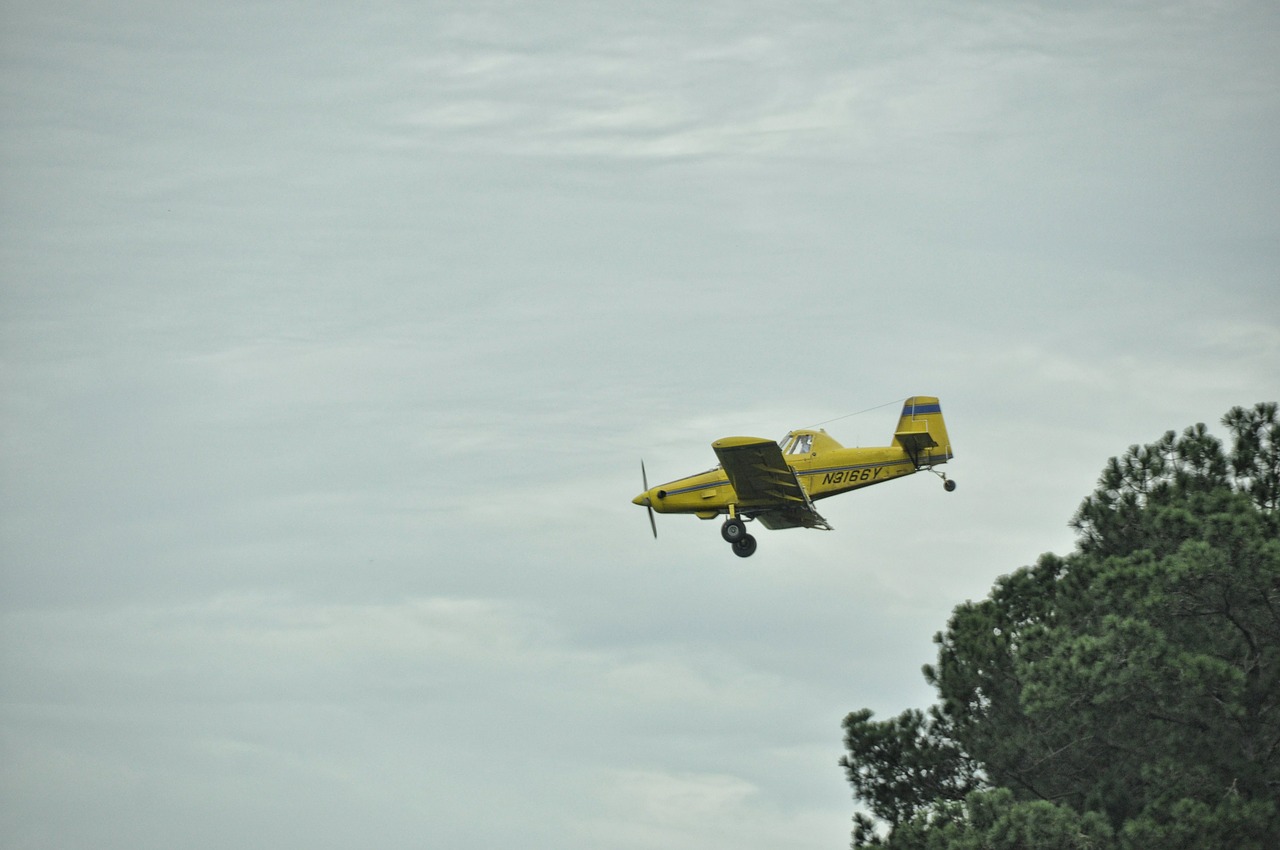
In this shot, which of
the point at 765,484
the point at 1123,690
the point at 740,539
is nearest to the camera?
the point at 1123,690

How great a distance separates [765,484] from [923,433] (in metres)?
4.51

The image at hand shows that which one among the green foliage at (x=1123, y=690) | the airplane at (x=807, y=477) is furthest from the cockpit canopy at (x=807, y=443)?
the green foliage at (x=1123, y=690)

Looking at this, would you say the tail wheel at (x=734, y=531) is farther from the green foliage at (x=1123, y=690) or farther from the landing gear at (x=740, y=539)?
the green foliage at (x=1123, y=690)

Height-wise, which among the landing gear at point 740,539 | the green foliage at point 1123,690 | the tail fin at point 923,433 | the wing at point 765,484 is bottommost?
the green foliage at point 1123,690

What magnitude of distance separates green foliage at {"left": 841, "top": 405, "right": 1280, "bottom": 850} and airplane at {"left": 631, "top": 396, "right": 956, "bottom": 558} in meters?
4.93

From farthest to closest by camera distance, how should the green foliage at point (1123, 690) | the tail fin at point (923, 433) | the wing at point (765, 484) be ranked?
the tail fin at point (923, 433), the wing at point (765, 484), the green foliage at point (1123, 690)

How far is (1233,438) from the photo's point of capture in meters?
32.5

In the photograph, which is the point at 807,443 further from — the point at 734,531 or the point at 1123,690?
the point at 1123,690

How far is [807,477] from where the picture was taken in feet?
127

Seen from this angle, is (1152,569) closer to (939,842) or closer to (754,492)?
(939,842)

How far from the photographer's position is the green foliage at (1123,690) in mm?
26672

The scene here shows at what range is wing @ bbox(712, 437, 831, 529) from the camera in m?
36.3

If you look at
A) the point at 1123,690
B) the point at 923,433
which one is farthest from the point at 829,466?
the point at 1123,690

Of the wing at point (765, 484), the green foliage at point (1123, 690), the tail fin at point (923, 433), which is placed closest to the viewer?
the green foliage at point (1123, 690)
